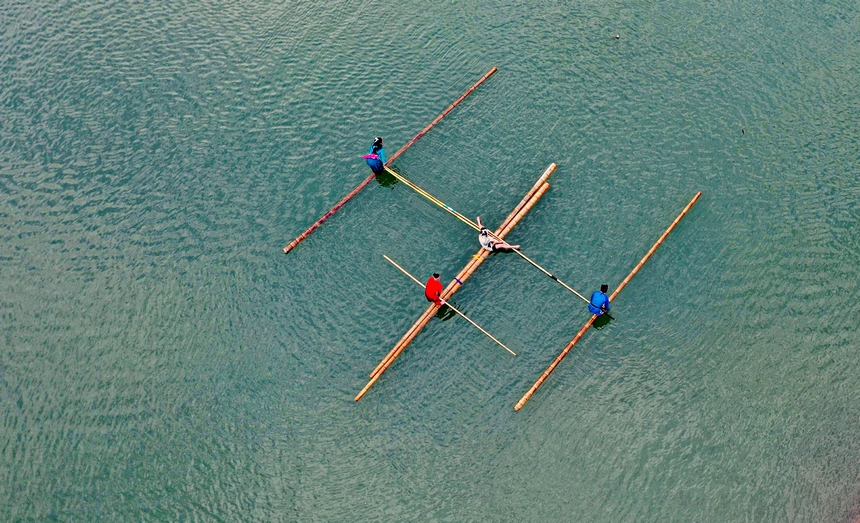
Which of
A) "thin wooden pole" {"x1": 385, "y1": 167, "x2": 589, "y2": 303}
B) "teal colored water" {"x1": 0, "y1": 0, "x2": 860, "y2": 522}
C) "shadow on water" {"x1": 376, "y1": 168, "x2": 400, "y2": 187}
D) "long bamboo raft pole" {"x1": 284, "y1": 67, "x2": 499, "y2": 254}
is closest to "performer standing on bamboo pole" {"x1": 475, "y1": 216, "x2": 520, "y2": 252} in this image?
"thin wooden pole" {"x1": 385, "y1": 167, "x2": 589, "y2": 303}

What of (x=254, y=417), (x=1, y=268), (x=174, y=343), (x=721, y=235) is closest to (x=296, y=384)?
(x=254, y=417)

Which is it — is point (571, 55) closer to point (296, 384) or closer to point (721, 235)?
point (721, 235)

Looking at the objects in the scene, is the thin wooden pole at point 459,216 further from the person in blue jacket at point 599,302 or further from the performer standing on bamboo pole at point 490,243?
the person in blue jacket at point 599,302

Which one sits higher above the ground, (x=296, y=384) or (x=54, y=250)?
(x=296, y=384)

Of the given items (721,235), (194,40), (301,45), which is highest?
(721,235)

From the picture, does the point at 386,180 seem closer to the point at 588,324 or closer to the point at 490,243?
the point at 490,243
